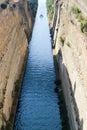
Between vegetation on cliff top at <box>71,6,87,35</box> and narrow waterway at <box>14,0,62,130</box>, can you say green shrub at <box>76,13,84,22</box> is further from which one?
narrow waterway at <box>14,0,62,130</box>

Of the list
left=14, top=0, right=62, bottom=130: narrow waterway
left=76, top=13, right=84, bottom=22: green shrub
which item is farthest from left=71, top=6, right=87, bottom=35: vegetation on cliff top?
left=14, top=0, right=62, bottom=130: narrow waterway

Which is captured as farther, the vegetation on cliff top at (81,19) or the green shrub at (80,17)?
the green shrub at (80,17)

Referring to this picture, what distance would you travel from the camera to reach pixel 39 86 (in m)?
38.8

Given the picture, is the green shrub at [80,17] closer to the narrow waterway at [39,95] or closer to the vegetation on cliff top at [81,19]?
the vegetation on cliff top at [81,19]

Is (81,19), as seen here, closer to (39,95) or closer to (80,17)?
(80,17)

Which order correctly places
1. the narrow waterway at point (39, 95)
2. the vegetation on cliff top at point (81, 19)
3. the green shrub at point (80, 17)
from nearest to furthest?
the vegetation on cliff top at point (81, 19) < the narrow waterway at point (39, 95) < the green shrub at point (80, 17)

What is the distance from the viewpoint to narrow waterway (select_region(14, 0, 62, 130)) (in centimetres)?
3005


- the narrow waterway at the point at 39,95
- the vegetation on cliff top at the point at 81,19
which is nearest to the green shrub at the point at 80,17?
the vegetation on cliff top at the point at 81,19

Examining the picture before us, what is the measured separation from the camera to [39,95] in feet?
119

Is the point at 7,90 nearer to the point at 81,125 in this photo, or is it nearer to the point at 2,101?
the point at 2,101

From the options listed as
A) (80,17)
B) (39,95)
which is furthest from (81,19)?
(39,95)

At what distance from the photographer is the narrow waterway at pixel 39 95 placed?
30.0m

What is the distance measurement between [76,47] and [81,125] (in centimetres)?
913

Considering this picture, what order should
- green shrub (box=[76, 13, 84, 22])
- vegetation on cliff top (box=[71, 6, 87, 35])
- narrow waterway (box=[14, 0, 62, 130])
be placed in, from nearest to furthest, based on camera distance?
vegetation on cliff top (box=[71, 6, 87, 35]) → narrow waterway (box=[14, 0, 62, 130]) → green shrub (box=[76, 13, 84, 22])
